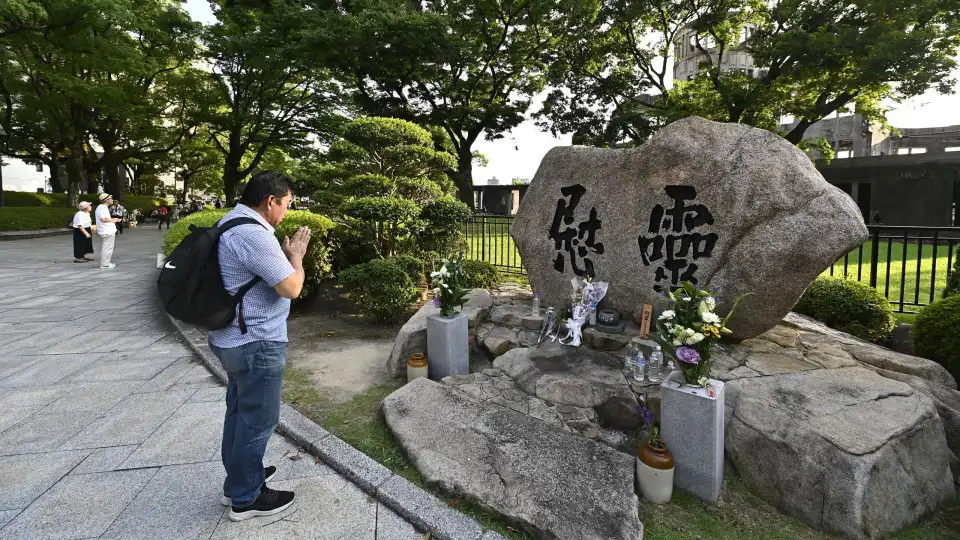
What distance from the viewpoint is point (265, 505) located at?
3.01 metres

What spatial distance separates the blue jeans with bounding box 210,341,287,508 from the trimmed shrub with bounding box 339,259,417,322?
4556mm

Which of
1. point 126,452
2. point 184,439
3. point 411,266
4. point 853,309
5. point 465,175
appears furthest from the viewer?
point 465,175

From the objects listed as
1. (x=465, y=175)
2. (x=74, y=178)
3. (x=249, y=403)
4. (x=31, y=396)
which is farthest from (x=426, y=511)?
(x=74, y=178)

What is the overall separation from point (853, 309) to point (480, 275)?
5537mm

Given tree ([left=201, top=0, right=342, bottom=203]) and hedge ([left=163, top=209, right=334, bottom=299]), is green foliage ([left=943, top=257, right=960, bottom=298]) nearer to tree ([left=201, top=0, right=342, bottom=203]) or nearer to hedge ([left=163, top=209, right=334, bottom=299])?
hedge ([left=163, top=209, right=334, bottom=299])

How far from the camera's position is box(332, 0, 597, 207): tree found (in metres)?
16.2

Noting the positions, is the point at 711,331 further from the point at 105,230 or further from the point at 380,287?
the point at 105,230

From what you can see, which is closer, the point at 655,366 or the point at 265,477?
the point at 265,477

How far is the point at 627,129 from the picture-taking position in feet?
66.7

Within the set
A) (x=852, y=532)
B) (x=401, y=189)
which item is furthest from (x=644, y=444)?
(x=401, y=189)

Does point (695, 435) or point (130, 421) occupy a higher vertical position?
point (695, 435)

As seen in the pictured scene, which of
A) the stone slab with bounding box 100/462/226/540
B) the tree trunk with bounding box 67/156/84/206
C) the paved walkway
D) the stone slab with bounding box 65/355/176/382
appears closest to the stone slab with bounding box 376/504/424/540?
the paved walkway

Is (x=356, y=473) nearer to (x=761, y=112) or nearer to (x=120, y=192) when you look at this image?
(x=761, y=112)

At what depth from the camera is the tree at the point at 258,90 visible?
1891cm
